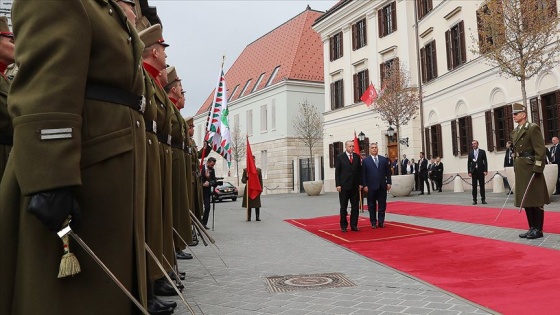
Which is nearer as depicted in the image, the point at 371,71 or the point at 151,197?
the point at 151,197

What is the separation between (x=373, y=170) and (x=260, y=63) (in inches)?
1491

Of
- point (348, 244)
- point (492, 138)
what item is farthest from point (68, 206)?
point (492, 138)

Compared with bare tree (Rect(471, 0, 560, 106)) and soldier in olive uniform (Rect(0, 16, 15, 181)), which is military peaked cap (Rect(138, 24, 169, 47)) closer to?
soldier in olive uniform (Rect(0, 16, 15, 181))

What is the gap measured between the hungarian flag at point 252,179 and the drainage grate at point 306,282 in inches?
347

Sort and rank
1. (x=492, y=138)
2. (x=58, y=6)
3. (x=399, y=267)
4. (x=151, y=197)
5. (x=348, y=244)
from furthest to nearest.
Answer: (x=492, y=138) < (x=348, y=244) < (x=399, y=267) < (x=151, y=197) < (x=58, y=6)

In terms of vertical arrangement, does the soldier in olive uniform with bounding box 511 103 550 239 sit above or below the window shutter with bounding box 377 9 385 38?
below

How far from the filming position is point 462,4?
72.4 ft

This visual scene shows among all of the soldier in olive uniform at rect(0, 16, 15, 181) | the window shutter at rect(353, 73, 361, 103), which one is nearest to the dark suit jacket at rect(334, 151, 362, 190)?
the soldier in olive uniform at rect(0, 16, 15, 181)

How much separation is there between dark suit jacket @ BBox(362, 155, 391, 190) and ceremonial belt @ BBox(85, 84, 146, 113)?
875 centimetres

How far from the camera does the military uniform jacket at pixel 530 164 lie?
7570mm

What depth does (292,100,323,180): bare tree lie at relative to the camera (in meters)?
38.7

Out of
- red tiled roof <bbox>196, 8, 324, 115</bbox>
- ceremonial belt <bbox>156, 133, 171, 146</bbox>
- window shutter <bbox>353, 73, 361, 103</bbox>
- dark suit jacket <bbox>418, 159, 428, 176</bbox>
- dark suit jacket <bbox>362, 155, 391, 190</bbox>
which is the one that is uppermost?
red tiled roof <bbox>196, 8, 324, 115</bbox>

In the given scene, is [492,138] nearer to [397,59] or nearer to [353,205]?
[397,59]

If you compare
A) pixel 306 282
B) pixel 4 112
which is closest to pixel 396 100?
pixel 306 282
